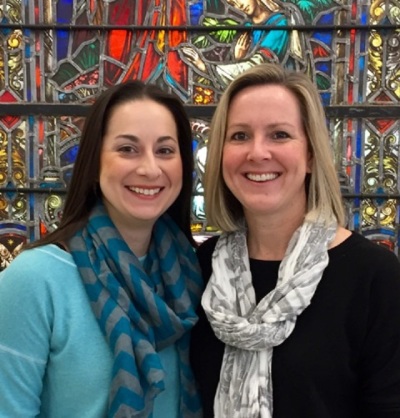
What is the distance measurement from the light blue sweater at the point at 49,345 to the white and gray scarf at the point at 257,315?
0.24m

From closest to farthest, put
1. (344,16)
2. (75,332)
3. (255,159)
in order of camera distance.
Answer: (75,332) < (255,159) < (344,16)

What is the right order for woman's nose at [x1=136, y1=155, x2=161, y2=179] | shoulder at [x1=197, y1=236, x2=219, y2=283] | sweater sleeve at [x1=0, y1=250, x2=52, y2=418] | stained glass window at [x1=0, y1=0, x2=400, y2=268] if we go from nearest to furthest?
1. sweater sleeve at [x1=0, y1=250, x2=52, y2=418]
2. woman's nose at [x1=136, y1=155, x2=161, y2=179]
3. shoulder at [x1=197, y1=236, x2=219, y2=283]
4. stained glass window at [x1=0, y1=0, x2=400, y2=268]

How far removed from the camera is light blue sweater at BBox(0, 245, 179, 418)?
3.05 feet

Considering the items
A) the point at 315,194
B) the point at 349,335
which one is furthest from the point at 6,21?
the point at 349,335

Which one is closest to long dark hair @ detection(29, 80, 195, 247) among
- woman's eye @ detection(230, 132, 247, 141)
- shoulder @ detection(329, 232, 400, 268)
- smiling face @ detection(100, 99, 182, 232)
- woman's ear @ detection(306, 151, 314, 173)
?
smiling face @ detection(100, 99, 182, 232)

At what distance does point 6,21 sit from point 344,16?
1411 millimetres

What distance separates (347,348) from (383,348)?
65 millimetres

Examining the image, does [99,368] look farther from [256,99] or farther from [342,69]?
[342,69]

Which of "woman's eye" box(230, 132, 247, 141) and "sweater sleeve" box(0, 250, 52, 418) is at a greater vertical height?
"woman's eye" box(230, 132, 247, 141)

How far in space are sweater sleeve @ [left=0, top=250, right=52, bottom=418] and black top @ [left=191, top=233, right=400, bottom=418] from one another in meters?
0.45

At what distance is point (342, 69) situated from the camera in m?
2.18

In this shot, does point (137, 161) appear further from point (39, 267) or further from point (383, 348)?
point (383, 348)

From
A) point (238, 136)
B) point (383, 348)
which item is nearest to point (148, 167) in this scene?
point (238, 136)

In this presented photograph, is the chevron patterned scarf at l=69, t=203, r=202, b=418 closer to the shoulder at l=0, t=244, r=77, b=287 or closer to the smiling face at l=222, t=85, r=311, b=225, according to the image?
the shoulder at l=0, t=244, r=77, b=287
